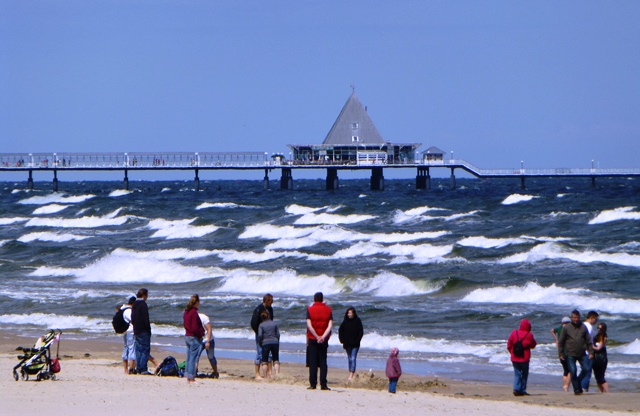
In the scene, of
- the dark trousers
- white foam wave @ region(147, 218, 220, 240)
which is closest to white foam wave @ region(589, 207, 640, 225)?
white foam wave @ region(147, 218, 220, 240)

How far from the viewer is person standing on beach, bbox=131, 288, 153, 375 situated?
12422 mm

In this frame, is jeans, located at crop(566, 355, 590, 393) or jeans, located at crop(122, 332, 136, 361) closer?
jeans, located at crop(566, 355, 590, 393)

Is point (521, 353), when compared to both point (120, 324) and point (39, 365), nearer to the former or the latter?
point (120, 324)

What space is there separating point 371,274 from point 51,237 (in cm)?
2790

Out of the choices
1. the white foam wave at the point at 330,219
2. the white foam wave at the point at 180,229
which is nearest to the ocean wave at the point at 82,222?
the white foam wave at the point at 180,229

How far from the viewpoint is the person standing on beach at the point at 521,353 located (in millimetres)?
11805

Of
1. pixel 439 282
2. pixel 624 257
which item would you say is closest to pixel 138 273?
→ pixel 439 282

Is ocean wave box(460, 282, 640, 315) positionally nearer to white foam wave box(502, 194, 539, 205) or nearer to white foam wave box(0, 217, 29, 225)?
white foam wave box(502, 194, 539, 205)

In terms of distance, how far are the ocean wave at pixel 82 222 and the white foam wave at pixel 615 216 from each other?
2755 cm

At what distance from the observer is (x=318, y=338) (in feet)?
37.9

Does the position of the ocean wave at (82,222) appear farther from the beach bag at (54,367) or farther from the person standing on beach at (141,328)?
the beach bag at (54,367)

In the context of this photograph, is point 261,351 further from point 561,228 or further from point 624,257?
point 561,228

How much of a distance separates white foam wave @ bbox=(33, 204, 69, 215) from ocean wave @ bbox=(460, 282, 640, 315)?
52.3m

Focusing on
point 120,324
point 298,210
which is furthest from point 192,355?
point 298,210
